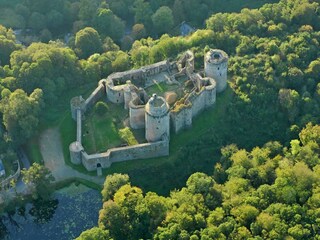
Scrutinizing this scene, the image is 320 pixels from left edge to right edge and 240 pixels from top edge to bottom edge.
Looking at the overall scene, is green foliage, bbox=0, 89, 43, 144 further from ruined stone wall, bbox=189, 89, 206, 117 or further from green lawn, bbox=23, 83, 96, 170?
ruined stone wall, bbox=189, 89, 206, 117

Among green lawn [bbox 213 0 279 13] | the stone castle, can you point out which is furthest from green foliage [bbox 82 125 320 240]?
green lawn [bbox 213 0 279 13]

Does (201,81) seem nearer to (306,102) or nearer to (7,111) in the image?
(306,102)

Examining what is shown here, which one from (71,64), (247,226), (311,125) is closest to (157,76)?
(71,64)

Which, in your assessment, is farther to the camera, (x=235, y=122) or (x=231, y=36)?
(x=231, y=36)

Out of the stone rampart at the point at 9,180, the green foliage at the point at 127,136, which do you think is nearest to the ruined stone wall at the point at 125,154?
the green foliage at the point at 127,136

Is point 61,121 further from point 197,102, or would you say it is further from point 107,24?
point 107,24

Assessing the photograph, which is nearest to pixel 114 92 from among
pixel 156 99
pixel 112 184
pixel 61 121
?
pixel 61 121
